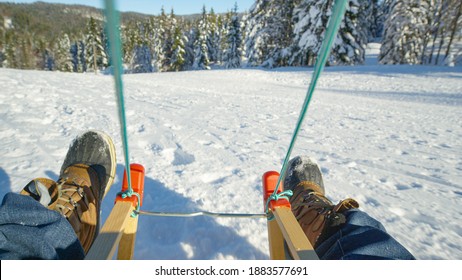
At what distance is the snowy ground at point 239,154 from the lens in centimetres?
174

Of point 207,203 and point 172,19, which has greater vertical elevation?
point 172,19

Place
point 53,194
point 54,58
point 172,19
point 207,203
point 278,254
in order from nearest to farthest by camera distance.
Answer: point 278,254 → point 53,194 → point 207,203 → point 172,19 → point 54,58

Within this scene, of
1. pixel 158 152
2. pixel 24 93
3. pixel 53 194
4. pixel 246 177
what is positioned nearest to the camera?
pixel 53 194

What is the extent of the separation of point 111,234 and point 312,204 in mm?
1208

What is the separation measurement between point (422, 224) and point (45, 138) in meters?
3.76

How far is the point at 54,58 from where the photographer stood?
69.8 metres

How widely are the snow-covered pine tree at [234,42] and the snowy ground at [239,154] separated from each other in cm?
2628

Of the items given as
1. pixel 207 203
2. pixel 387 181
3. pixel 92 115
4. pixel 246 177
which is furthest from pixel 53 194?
pixel 92 115

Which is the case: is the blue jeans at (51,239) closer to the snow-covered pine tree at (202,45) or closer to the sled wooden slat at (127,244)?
the sled wooden slat at (127,244)

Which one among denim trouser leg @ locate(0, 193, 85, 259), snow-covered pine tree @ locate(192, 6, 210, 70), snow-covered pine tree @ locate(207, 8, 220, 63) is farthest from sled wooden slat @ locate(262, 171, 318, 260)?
snow-covered pine tree @ locate(207, 8, 220, 63)

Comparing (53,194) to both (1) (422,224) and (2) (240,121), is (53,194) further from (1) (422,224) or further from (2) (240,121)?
(2) (240,121)

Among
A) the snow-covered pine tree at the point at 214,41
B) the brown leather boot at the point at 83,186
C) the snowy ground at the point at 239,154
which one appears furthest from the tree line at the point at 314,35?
the snow-covered pine tree at the point at 214,41

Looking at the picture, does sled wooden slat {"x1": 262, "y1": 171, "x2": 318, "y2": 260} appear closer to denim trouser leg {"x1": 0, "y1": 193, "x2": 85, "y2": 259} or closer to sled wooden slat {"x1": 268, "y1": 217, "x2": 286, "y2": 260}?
sled wooden slat {"x1": 268, "y1": 217, "x2": 286, "y2": 260}

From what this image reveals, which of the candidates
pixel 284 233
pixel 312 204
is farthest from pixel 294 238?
pixel 312 204
